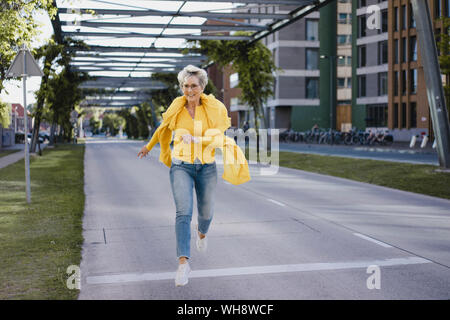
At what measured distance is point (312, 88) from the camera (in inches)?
2677

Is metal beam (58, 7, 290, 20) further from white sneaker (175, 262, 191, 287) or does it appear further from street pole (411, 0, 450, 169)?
white sneaker (175, 262, 191, 287)

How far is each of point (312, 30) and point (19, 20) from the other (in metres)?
58.5

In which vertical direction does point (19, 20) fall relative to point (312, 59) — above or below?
below

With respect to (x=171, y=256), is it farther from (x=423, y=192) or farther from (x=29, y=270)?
(x=423, y=192)

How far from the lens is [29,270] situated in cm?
597

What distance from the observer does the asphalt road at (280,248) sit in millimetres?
5328

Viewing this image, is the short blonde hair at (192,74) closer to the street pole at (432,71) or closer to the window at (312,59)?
the street pole at (432,71)

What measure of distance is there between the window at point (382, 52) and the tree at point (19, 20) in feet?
175

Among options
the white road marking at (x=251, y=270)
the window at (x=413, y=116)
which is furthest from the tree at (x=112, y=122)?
the white road marking at (x=251, y=270)

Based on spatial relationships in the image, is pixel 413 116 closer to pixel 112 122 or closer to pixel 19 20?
pixel 19 20

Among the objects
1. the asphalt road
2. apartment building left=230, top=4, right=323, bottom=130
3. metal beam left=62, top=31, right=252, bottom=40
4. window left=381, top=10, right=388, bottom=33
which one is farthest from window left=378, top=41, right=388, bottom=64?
the asphalt road

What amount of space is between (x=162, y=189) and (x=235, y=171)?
8694 mm

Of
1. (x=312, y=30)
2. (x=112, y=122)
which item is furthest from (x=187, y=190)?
(x=112, y=122)
